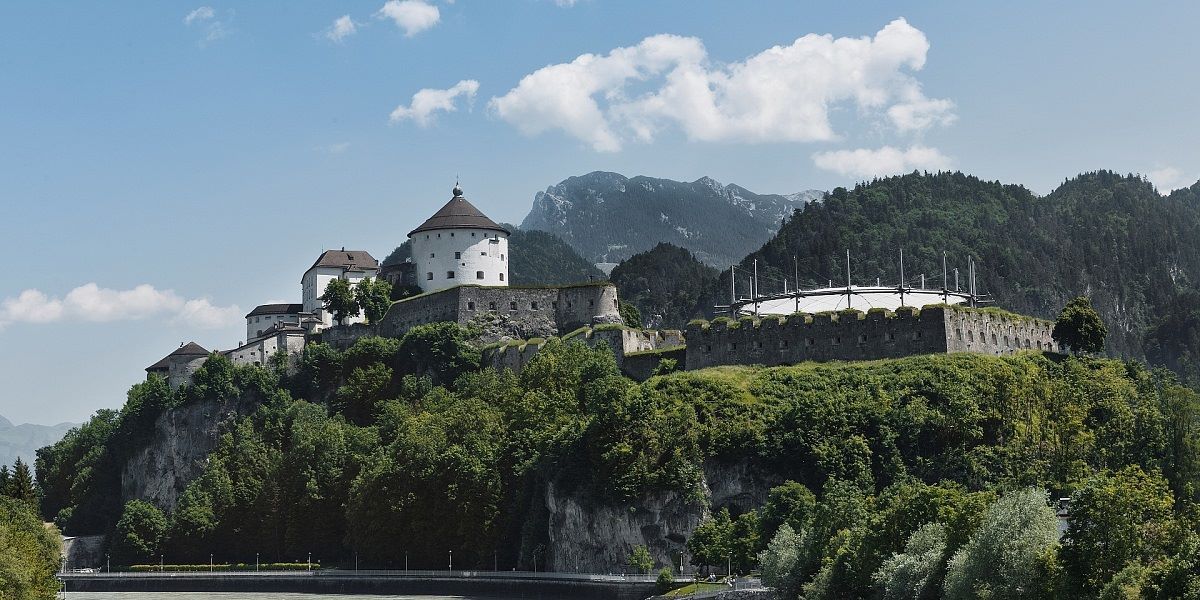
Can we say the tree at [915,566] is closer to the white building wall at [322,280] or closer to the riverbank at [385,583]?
the riverbank at [385,583]

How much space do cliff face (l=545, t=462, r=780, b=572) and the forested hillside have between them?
71.5 metres

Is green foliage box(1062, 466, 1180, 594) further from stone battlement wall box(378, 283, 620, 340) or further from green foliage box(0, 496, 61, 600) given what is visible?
stone battlement wall box(378, 283, 620, 340)

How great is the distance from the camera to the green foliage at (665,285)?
158263mm

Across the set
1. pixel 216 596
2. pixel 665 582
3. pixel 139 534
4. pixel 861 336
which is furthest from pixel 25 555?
pixel 861 336

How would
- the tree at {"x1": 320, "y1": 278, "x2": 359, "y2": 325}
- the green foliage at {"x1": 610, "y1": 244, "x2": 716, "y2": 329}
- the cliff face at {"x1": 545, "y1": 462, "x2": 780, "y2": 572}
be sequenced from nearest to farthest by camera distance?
the cliff face at {"x1": 545, "y1": 462, "x2": 780, "y2": 572} → the tree at {"x1": 320, "y1": 278, "x2": 359, "y2": 325} → the green foliage at {"x1": 610, "y1": 244, "x2": 716, "y2": 329}

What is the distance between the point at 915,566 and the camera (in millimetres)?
53062

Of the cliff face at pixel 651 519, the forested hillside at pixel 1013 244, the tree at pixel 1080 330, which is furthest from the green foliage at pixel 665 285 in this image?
the cliff face at pixel 651 519

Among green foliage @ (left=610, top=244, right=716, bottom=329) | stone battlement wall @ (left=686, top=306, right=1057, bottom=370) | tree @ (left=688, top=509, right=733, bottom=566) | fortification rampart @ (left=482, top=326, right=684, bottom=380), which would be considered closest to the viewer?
tree @ (left=688, top=509, right=733, bottom=566)

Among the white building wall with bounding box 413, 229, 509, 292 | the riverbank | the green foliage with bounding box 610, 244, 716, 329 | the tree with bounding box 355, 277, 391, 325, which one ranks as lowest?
the riverbank

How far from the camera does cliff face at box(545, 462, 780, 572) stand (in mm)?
74250

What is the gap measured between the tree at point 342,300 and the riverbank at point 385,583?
69.5ft

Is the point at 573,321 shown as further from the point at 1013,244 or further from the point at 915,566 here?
the point at 1013,244

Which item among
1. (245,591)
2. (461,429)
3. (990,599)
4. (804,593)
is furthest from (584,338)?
(990,599)

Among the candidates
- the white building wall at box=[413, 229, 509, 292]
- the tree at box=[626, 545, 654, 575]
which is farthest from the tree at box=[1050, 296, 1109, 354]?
the white building wall at box=[413, 229, 509, 292]
